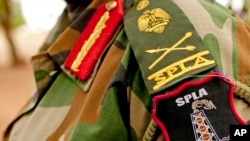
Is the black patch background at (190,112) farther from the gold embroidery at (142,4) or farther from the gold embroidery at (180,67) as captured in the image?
the gold embroidery at (142,4)

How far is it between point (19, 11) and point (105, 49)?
1.72m

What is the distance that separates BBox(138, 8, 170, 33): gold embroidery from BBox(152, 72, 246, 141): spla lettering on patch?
8 centimetres

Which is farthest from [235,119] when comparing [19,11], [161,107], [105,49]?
[19,11]

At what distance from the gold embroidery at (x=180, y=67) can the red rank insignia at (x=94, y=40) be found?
0.14m

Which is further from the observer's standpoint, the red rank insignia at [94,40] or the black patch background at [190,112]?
the red rank insignia at [94,40]

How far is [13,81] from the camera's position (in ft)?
6.55

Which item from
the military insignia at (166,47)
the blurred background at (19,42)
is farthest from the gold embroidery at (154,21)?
the blurred background at (19,42)

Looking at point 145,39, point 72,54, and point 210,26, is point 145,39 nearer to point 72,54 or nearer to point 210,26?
point 210,26

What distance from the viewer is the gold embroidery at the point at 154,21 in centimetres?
45

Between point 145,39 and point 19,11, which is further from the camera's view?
point 19,11

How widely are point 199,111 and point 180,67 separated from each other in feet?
0.16

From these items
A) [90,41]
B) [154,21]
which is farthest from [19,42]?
[154,21]

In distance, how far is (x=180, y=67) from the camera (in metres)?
0.41

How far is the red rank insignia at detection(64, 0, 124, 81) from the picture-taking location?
542 mm
